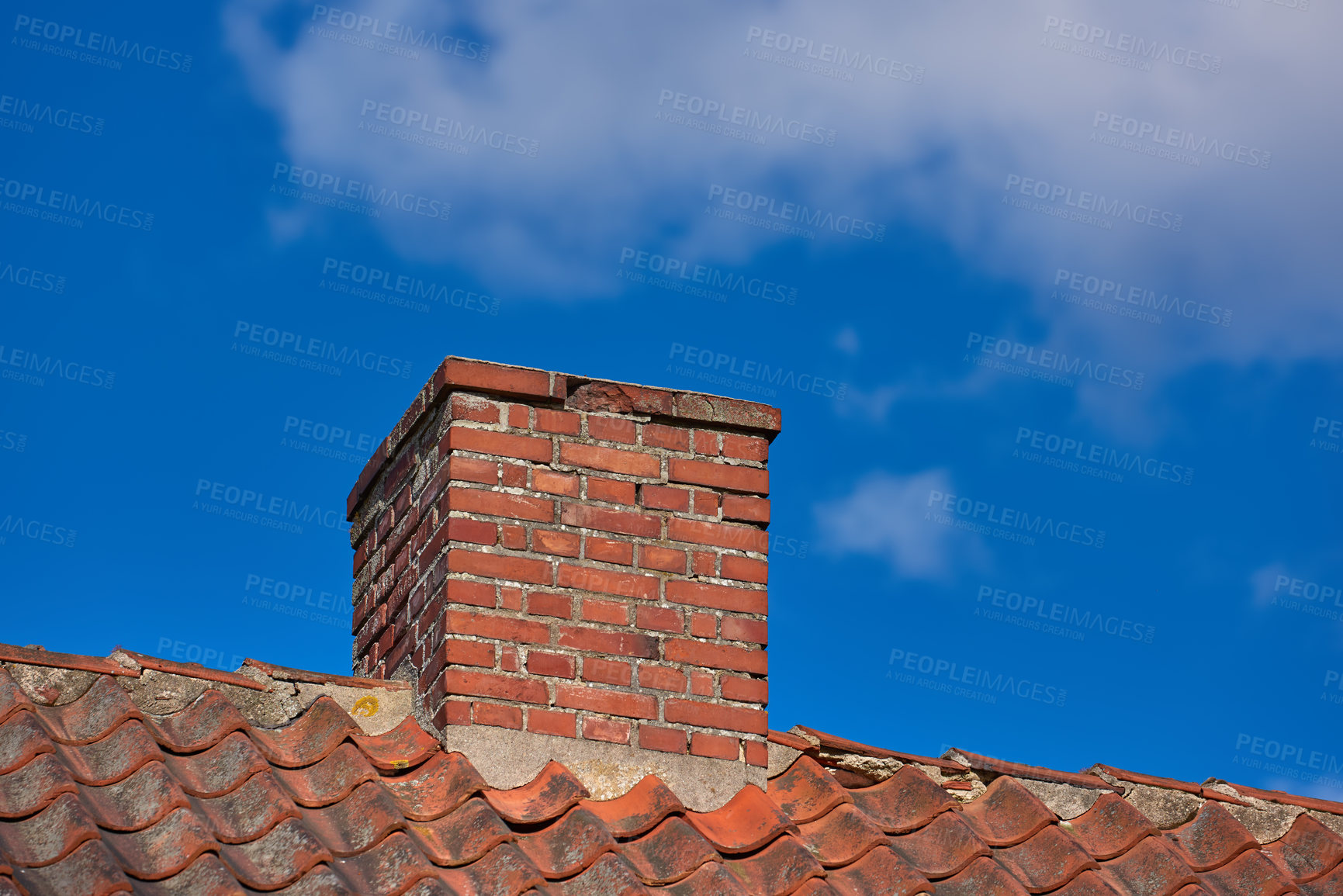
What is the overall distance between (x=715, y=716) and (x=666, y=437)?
85 centimetres

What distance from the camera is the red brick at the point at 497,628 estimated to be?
396cm

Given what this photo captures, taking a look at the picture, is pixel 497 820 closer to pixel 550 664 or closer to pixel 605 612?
pixel 550 664

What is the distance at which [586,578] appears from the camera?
13.5ft

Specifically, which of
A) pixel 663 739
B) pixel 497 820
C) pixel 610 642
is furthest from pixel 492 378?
pixel 497 820

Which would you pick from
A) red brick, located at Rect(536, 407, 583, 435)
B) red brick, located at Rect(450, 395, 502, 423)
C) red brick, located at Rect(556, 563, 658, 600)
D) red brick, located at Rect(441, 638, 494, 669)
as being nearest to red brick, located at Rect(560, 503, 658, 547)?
red brick, located at Rect(556, 563, 658, 600)

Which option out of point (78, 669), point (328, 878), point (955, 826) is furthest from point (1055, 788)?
point (78, 669)

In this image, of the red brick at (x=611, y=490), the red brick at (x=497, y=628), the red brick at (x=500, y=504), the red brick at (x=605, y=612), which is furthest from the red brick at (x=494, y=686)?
the red brick at (x=611, y=490)

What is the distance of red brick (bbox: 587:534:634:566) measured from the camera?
4.16 m

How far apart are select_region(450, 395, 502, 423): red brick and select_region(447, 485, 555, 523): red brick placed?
0.72 ft

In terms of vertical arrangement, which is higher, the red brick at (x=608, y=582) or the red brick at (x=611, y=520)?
the red brick at (x=611, y=520)

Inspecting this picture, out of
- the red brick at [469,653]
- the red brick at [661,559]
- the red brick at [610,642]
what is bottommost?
the red brick at [469,653]

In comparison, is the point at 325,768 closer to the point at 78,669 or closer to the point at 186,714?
the point at 186,714

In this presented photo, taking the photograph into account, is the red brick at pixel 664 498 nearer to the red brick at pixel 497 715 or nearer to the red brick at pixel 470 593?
the red brick at pixel 470 593

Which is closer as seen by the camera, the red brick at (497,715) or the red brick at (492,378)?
the red brick at (497,715)
